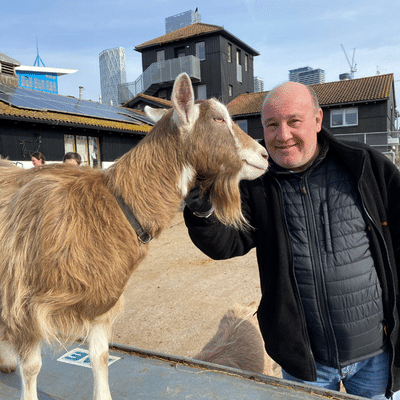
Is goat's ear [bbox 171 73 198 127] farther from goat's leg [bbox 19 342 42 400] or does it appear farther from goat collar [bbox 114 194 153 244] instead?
goat's leg [bbox 19 342 42 400]

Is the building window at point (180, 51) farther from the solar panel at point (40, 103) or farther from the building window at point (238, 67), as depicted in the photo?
the solar panel at point (40, 103)

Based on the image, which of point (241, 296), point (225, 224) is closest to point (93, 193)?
point (225, 224)

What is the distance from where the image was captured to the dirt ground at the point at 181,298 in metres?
4.95

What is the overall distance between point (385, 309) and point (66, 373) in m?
2.19

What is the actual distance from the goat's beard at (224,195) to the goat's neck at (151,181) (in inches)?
7.2

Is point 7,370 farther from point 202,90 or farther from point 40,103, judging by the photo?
point 202,90

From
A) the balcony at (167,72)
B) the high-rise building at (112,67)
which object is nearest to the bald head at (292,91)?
the balcony at (167,72)

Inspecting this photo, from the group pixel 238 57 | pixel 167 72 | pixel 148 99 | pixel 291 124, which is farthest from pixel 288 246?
pixel 238 57

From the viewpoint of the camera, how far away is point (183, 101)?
1.75m

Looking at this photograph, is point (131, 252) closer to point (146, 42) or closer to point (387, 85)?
point (387, 85)

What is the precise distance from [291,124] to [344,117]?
26152mm

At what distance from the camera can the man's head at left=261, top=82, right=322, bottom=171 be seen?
2.06 meters

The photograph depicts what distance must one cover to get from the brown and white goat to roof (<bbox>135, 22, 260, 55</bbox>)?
30314 millimetres

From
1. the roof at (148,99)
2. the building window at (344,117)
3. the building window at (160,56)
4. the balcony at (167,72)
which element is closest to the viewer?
the roof at (148,99)
